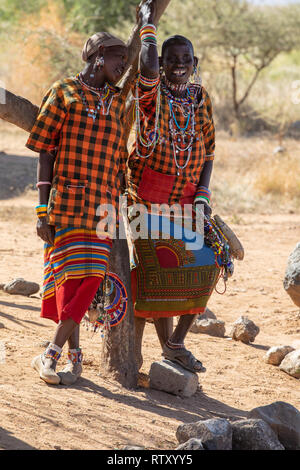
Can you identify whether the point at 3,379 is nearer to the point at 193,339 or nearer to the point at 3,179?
the point at 193,339

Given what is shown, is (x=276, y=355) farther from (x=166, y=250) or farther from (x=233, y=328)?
(x=166, y=250)

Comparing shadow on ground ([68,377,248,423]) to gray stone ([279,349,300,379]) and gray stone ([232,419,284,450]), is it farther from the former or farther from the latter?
gray stone ([279,349,300,379])

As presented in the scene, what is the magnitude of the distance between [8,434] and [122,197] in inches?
62.9

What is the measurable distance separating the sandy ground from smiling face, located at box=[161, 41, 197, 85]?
183cm

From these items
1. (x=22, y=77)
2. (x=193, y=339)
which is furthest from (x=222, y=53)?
(x=193, y=339)

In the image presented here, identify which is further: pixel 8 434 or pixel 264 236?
pixel 264 236

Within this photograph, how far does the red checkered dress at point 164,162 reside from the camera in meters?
3.85

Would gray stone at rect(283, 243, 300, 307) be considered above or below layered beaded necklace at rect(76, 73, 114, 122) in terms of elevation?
below

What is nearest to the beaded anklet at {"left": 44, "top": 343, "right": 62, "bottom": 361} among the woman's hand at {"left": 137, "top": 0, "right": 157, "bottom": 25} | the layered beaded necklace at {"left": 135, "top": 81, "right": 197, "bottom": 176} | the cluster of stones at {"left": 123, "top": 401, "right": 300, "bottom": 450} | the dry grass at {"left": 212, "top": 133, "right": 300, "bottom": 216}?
the cluster of stones at {"left": 123, "top": 401, "right": 300, "bottom": 450}

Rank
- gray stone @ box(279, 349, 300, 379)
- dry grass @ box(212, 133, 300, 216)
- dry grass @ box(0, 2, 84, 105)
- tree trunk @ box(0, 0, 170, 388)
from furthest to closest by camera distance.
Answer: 1. dry grass @ box(0, 2, 84, 105)
2. dry grass @ box(212, 133, 300, 216)
3. gray stone @ box(279, 349, 300, 379)
4. tree trunk @ box(0, 0, 170, 388)

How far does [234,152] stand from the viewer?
1527 cm

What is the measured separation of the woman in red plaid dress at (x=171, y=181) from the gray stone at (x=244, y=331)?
1656 mm

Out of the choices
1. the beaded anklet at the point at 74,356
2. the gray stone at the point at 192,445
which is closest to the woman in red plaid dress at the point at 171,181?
the beaded anklet at the point at 74,356

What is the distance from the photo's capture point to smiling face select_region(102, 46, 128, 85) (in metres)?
3.53
